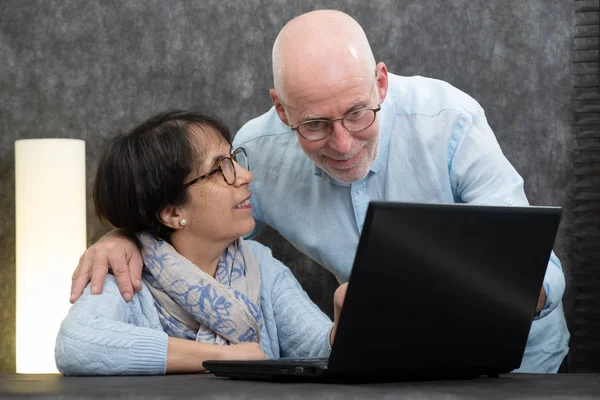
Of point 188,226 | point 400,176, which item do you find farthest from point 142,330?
point 400,176

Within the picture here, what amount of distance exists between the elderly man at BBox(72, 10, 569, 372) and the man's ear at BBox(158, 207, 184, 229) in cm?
8

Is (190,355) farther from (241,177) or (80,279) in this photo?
(241,177)

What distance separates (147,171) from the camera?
5.81 ft

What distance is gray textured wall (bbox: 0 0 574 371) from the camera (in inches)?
111

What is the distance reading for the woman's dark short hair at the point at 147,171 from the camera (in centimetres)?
177

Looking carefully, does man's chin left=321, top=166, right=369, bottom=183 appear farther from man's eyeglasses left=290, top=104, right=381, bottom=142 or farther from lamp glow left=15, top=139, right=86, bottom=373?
lamp glow left=15, top=139, right=86, bottom=373

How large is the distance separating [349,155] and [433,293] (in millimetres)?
809

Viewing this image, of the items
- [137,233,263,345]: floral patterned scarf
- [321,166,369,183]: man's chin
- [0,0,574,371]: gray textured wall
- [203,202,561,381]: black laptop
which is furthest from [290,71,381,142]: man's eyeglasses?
[0,0,574,371]: gray textured wall

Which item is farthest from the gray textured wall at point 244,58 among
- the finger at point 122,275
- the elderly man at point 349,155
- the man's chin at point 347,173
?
the finger at point 122,275

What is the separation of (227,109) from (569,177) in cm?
114

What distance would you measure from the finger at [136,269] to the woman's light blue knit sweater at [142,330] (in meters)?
0.03

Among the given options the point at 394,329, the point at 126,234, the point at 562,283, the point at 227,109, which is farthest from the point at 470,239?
the point at 227,109

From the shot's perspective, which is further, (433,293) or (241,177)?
(241,177)

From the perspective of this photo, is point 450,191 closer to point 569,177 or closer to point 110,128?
point 569,177
